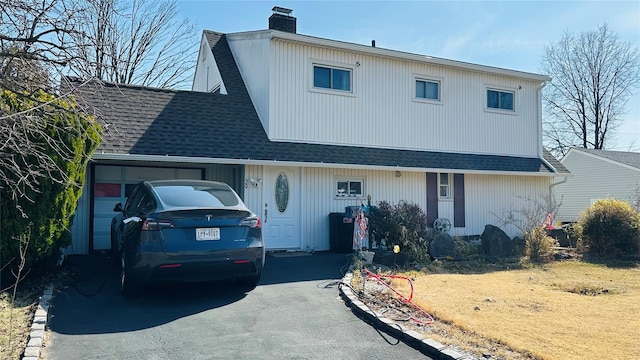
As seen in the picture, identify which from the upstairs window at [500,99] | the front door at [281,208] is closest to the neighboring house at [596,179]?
the upstairs window at [500,99]

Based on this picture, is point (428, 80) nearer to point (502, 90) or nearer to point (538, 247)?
point (502, 90)

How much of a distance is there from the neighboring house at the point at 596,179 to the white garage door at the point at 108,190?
22.6 metres

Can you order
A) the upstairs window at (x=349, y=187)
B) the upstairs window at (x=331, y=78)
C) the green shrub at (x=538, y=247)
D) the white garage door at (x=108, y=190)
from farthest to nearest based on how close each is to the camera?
1. the upstairs window at (x=331, y=78)
2. the upstairs window at (x=349, y=187)
3. the green shrub at (x=538, y=247)
4. the white garage door at (x=108, y=190)

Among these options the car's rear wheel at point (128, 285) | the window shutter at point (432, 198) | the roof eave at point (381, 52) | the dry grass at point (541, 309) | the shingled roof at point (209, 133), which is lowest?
the dry grass at point (541, 309)

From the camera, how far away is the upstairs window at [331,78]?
13701 mm

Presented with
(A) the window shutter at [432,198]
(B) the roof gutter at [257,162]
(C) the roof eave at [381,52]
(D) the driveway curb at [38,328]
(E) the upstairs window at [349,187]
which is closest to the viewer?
(D) the driveway curb at [38,328]

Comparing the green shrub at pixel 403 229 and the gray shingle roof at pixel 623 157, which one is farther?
the gray shingle roof at pixel 623 157

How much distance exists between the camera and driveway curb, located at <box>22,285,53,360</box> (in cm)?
469

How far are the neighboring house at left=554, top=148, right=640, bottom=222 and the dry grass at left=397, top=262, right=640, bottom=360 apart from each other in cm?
1818

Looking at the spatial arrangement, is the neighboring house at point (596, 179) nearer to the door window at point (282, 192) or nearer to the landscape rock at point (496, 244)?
the landscape rock at point (496, 244)

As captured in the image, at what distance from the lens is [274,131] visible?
12969 mm

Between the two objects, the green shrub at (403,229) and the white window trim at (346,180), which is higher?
the white window trim at (346,180)

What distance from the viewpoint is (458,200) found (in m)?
15.6

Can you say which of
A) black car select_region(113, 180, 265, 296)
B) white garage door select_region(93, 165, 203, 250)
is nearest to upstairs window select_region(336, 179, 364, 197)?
white garage door select_region(93, 165, 203, 250)
